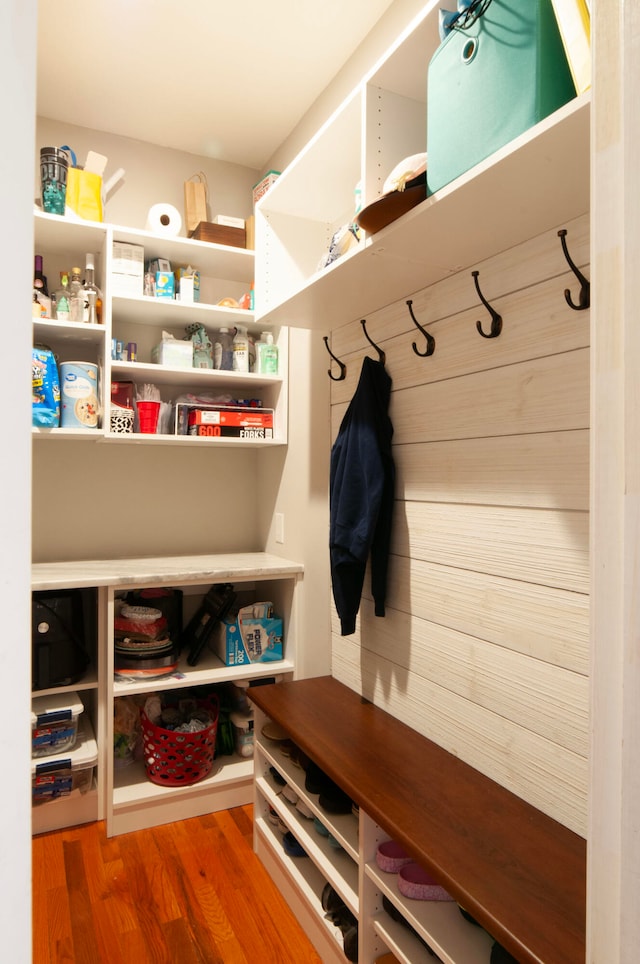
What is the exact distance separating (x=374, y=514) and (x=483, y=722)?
59 cm

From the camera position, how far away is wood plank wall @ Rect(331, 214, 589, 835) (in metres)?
1.15

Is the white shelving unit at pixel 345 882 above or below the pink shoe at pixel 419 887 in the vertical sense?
below

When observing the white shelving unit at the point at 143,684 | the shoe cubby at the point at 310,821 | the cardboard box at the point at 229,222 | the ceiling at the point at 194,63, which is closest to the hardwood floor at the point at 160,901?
the white shelving unit at the point at 143,684

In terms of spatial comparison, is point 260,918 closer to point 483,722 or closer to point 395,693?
point 395,693

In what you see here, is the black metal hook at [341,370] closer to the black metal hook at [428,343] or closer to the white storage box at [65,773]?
the black metal hook at [428,343]

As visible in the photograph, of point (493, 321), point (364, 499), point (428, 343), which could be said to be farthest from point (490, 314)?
point (364, 499)

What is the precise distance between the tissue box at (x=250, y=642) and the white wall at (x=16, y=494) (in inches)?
78.1

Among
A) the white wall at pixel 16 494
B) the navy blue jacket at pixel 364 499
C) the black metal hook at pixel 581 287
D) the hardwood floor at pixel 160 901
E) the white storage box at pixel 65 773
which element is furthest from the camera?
the white storage box at pixel 65 773

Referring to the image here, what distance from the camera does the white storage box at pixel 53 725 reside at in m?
2.02

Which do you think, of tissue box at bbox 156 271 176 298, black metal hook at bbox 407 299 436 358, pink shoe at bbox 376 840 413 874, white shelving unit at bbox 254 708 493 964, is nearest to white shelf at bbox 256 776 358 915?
white shelving unit at bbox 254 708 493 964

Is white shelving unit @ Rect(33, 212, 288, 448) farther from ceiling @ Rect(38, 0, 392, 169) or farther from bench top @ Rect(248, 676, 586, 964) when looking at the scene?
bench top @ Rect(248, 676, 586, 964)

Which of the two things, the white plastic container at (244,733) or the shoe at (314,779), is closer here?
the shoe at (314,779)

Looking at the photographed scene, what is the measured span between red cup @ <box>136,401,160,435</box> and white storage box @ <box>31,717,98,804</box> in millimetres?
1196

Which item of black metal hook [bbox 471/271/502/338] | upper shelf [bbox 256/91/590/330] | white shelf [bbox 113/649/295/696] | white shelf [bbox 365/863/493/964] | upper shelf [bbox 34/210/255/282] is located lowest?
white shelf [bbox 365/863/493/964]
